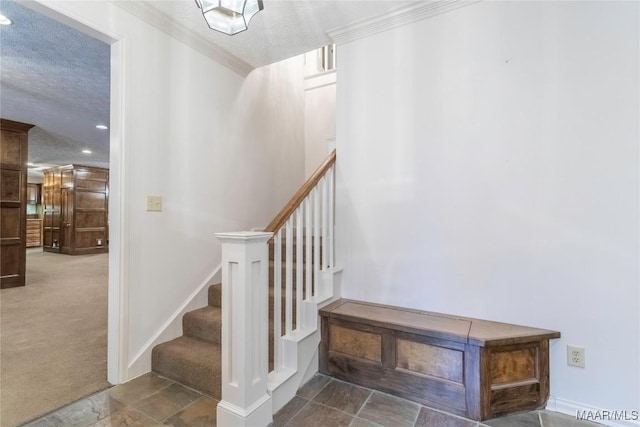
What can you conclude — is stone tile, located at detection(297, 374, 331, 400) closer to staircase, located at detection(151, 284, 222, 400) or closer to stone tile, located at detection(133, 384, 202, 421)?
staircase, located at detection(151, 284, 222, 400)

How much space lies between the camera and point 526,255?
1.87 m

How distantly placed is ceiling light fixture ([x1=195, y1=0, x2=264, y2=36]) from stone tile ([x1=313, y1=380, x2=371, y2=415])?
2206mm

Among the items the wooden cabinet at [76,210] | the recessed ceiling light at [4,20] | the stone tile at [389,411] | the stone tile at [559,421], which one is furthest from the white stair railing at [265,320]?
the wooden cabinet at [76,210]

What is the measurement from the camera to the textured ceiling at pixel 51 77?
2.30m

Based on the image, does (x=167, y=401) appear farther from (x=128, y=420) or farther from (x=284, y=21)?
(x=284, y=21)

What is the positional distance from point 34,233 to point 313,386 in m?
12.0

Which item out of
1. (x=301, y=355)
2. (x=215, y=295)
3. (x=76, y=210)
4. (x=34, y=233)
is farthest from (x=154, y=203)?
(x=34, y=233)

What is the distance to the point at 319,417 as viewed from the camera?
1658 millimetres

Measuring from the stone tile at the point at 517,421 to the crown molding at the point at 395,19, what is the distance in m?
2.64

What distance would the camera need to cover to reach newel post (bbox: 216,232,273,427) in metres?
1.49

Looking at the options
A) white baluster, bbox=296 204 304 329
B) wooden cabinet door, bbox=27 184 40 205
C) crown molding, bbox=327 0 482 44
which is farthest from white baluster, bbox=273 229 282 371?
wooden cabinet door, bbox=27 184 40 205

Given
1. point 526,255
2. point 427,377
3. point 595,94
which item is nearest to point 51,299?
point 427,377

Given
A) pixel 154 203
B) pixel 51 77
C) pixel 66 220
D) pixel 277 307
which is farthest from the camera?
pixel 66 220

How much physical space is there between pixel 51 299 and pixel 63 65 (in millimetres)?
2877
